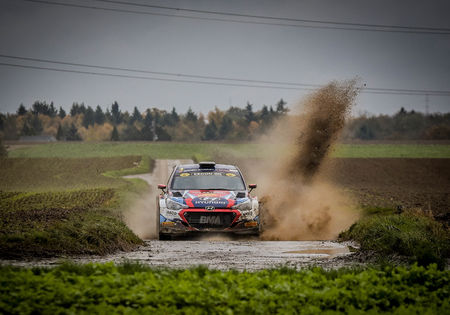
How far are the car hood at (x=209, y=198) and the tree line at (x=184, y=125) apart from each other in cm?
9475

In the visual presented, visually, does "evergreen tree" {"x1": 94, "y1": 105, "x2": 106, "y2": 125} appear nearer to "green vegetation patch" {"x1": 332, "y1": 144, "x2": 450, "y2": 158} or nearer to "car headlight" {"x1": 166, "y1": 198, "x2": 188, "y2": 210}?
"green vegetation patch" {"x1": 332, "y1": 144, "x2": 450, "y2": 158}

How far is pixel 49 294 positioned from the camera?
22.9ft

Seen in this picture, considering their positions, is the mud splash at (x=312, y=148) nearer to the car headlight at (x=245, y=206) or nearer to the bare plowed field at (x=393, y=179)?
the bare plowed field at (x=393, y=179)

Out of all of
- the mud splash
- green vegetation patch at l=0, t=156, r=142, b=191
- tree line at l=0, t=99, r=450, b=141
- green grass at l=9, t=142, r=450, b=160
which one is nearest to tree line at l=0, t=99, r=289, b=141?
tree line at l=0, t=99, r=450, b=141

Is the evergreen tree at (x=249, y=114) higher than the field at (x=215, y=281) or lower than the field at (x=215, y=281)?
higher

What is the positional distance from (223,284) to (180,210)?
7910 mm

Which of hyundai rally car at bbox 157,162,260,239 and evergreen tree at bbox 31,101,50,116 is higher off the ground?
evergreen tree at bbox 31,101,50,116

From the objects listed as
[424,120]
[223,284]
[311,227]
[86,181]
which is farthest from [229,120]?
[223,284]

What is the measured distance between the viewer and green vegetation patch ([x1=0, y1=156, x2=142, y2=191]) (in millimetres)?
43688

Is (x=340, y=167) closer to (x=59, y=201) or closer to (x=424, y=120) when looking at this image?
(x=59, y=201)

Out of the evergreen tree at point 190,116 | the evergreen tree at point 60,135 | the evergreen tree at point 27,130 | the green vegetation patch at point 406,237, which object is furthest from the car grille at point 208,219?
the evergreen tree at point 190,116

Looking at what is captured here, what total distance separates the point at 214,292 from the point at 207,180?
10.00 metres

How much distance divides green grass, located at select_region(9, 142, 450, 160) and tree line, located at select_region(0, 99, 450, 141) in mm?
26589

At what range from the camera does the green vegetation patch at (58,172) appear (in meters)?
43.7
